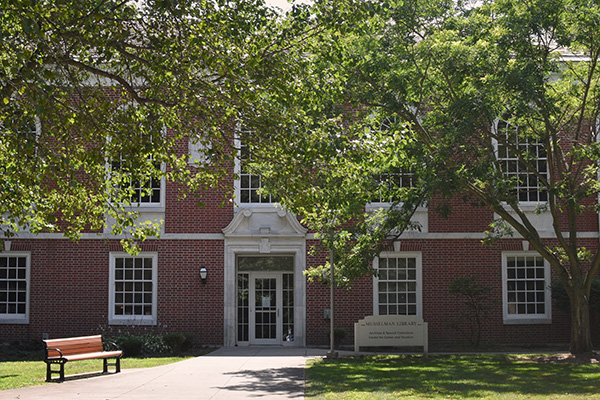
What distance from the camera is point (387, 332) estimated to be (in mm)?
17438

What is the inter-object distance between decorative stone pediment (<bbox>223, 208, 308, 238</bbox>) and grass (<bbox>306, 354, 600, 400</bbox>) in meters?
4.94


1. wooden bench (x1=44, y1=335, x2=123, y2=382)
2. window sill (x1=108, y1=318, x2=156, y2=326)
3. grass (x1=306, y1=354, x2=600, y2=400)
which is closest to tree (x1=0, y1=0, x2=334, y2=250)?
wooden bench (x1=44, y1=335, x2=123, y2=382)

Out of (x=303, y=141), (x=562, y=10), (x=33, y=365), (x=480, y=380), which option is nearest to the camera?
(x=303, y=141)

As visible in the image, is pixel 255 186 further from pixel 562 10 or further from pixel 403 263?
pixel 562 10

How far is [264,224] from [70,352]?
8.50m

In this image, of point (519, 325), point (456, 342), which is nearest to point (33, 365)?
point (456, 342)

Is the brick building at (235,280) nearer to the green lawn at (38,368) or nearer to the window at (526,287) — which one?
the window at (526,287)

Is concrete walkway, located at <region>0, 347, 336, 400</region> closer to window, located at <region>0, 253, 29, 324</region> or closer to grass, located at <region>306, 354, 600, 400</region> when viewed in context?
grass, located at <region>306, 354, 600, 400</region>

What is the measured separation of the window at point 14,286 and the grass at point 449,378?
944cm

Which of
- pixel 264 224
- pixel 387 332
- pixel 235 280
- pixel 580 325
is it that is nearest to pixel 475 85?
pixel 387 332

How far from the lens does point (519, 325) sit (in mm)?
21266

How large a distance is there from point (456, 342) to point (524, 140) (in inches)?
235

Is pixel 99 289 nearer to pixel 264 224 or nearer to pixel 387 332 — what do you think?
pixel 264 224

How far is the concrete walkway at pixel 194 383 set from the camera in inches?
441
